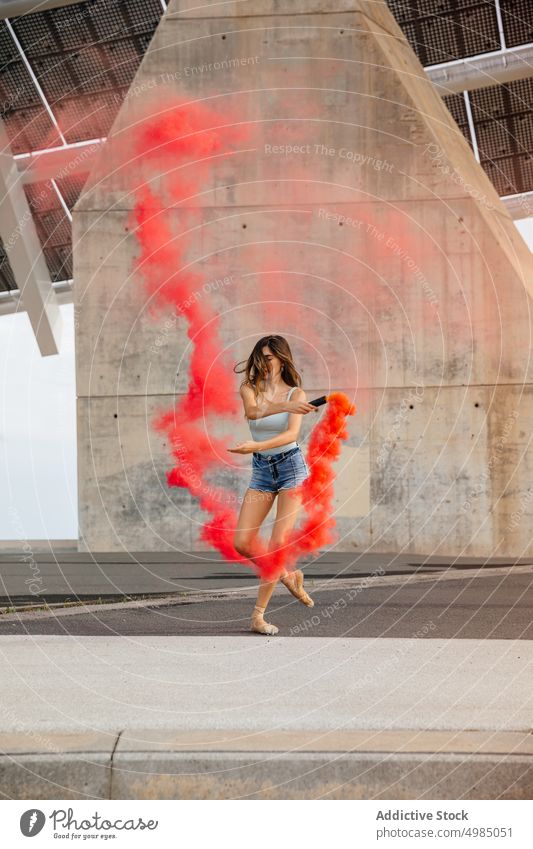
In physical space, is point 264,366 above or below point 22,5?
below

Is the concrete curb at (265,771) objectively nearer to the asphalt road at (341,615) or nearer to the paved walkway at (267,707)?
the paved walkway at (267,707)

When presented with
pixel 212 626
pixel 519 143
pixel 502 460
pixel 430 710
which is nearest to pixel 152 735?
pixel 430 710

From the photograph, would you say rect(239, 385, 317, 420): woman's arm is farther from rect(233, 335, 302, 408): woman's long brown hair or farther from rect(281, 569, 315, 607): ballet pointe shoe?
rect(281, 569, 315, 607): ballet pointe shoe

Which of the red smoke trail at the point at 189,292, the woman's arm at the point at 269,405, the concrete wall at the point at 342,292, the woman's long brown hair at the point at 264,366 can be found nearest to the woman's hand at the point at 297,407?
the woman's arm at the point at 269,405

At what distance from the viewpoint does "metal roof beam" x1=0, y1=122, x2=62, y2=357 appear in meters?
28.4

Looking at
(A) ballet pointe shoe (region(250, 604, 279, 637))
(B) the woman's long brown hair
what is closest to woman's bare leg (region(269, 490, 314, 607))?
(A) ballet pointe shoe (region(250, 604, 279, 637))

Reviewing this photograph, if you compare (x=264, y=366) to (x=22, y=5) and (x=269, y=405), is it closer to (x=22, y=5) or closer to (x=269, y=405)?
(x=269, y=405)

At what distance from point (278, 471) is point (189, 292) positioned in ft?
36.8

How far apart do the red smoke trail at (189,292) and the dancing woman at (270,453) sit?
10218mm

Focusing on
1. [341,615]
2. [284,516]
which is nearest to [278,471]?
[284,516]

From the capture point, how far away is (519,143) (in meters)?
31.7

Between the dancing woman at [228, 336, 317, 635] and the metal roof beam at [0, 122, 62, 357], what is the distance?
2062 centimetres

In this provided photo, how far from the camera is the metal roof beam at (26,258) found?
2844cm

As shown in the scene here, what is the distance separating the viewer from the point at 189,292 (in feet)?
63.5
